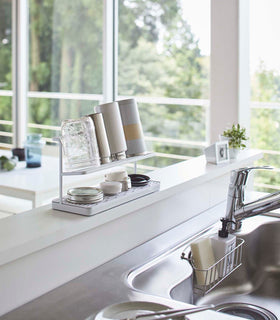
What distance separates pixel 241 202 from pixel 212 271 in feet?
0.97

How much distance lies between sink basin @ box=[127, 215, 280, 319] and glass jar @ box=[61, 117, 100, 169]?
30 centimetres

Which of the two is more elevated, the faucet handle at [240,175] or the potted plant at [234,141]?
the potted plant at [234,141]

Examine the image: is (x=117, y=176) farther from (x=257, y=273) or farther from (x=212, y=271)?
(x=257, y=273)

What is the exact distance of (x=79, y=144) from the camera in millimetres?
1242

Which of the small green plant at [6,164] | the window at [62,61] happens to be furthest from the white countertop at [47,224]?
the window at [62,61]

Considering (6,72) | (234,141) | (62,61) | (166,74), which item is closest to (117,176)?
(234,141)

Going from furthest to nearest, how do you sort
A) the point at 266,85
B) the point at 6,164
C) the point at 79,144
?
the point at 266,85, the point at 6,164, the point at 79,144

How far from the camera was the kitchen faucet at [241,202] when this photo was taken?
4.87ft

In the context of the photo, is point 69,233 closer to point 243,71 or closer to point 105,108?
point 105,108

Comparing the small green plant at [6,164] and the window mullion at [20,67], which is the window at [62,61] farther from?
the small green plant at [6,164]

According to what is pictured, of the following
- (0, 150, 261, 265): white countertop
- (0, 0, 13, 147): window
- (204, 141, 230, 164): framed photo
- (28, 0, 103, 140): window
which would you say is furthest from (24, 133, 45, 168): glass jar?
(0, 0, 13, 147): window

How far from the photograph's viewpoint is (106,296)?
42.3 inches

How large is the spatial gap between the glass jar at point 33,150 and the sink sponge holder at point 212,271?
6.16ft

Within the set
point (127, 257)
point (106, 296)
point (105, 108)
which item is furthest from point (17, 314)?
point (105, 108)
